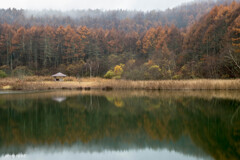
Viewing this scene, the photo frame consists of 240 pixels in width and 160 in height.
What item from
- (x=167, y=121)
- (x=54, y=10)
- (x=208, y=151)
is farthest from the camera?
(x=54, y=10)

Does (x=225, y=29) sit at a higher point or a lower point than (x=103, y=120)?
higher

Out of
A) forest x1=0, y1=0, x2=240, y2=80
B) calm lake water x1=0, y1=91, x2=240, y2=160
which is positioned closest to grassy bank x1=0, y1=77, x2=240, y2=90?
forest x1=0, y1=0, x2=240, y2=80

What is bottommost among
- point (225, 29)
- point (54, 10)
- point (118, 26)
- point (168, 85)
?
point (168, 85)

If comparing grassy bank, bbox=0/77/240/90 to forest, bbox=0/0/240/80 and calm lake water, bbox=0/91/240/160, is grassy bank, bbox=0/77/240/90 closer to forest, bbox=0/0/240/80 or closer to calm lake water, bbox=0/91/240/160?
forest, bbox=0/0/240/80

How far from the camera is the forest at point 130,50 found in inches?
1204

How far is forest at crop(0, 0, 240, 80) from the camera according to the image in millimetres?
30594

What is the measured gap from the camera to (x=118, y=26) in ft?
255

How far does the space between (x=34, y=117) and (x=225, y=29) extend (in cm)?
3516

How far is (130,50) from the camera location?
51.3 meters

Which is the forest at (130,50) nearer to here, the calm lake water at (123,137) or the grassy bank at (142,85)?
the grassy bank at (142,85)

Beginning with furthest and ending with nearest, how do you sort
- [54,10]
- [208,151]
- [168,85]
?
1. [54,10]
2. [168,85]
3. [208,151]

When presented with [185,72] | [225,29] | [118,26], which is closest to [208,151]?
[185,72]

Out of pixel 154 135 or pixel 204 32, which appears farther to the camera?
pixel 204 32

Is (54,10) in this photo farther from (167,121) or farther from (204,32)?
(167,121)
